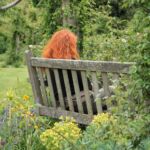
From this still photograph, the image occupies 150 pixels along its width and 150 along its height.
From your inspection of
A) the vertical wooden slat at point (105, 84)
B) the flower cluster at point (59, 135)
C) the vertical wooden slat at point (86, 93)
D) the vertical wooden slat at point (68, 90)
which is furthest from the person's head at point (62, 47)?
the flower cluster at point (59, 135)

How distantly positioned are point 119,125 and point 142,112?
0.25m

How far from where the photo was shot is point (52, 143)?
3.56 metres

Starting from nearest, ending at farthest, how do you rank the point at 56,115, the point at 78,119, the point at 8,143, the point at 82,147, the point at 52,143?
the point at 82,147 < the point at 52,143 < the point at 8,143 < the point at 78,119 < the point at 56,115

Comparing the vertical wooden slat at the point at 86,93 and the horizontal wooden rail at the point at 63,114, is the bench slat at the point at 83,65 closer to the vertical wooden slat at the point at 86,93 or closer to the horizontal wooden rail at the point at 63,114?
the vertical wooden slat at the point at 86,93

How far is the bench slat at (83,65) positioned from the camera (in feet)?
16.9

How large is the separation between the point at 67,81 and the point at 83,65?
440mm

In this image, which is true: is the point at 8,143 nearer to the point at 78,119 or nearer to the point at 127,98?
the point at 127,98

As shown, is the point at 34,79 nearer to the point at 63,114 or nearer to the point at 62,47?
the point at 62,47

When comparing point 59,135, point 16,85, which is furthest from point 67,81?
point 16,85

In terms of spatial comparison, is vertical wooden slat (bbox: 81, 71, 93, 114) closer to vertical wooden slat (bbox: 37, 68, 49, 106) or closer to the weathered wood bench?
the weathered wood bench

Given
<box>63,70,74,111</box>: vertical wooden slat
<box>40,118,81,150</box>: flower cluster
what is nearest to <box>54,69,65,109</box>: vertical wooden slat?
<box>63,70,74,111</box>: vertical wooden slat

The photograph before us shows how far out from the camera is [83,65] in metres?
5.67

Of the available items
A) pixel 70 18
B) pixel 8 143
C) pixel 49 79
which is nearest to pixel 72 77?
pixel 49 79

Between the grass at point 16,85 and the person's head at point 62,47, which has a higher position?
the person's head at point 62,47
